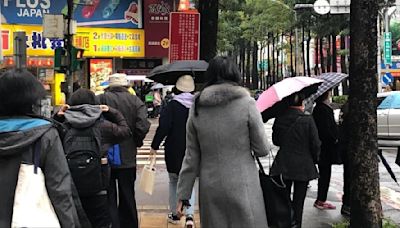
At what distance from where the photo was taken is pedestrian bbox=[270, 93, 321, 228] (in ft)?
18.6

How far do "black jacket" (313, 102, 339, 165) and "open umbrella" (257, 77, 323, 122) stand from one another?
4.61 ft

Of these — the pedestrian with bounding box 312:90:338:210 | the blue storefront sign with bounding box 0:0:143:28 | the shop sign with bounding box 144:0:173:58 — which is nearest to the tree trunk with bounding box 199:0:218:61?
the pedestrian with bounding box 312:90:338:210

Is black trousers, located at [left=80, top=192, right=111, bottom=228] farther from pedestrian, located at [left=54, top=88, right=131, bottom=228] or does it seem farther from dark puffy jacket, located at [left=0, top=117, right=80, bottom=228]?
dark puffy jacket, located at [left=0, top=117, right=80, bottom=228]

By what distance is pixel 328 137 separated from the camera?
730cm

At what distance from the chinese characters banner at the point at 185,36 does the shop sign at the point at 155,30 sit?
1656cm

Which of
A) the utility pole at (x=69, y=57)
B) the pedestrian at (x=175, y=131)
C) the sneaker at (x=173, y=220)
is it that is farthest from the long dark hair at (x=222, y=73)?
the utility pole at (x=69, y=57)

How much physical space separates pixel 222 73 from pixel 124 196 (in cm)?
252

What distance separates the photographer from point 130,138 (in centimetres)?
590

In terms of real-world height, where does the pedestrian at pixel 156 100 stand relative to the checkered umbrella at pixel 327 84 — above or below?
below

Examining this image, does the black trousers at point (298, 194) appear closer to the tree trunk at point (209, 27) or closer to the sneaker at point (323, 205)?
the sneaker at point (323, 205)

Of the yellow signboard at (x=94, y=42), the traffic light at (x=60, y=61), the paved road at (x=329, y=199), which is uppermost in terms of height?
the yellow signboard at (x=94, y=42)

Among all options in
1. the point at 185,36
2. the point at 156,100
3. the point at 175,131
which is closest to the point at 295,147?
the point at 175,131

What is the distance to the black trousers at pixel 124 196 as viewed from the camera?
594 cm

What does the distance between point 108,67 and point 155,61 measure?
2.48 meters
